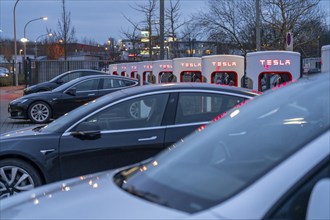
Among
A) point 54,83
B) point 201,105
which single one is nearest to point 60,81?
point 54,83

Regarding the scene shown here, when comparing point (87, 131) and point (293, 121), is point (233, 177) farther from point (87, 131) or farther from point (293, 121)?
point (87, 131)

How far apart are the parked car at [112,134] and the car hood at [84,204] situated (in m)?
2.34

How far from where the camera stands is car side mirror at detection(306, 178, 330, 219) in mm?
1816

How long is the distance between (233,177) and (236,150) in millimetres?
258

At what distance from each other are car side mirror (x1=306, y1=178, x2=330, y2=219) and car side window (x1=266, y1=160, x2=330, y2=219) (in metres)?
0.08

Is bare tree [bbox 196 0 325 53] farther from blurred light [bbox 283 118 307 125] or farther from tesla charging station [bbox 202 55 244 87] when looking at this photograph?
blurred light [bbox 283 118 307 125]

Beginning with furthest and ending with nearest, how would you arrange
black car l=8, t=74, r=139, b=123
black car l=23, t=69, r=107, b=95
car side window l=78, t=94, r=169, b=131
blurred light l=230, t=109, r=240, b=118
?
black car l=23, t=69, r=107, b=95
black car l=8, t=74, r=139, b=123
car side window l=78, t=94, r=169, b=131
blurred light l=230, t=109, r=240, b=118

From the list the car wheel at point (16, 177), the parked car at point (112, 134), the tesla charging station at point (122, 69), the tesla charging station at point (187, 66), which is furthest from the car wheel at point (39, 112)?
the tesla charging station at point (122, 69)

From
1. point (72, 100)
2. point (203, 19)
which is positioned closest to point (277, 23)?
point (203, 19)

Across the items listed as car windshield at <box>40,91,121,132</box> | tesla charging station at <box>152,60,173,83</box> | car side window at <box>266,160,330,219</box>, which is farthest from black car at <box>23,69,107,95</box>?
car side window at <box>266,160,330,219</box>

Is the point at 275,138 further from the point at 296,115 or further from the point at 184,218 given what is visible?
the point at 184,218

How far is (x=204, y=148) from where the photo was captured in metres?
2.69

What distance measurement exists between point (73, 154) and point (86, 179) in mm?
2420

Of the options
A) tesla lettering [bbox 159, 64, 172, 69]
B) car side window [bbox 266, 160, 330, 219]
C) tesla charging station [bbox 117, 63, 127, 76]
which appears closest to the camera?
car side window [bbox 266, 160, 330, 219]
